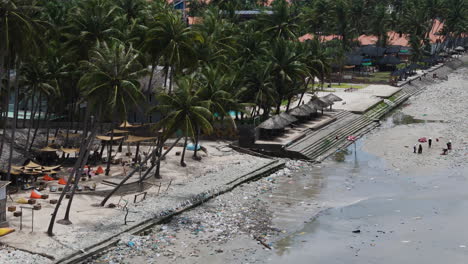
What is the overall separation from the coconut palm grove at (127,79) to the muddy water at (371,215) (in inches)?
343

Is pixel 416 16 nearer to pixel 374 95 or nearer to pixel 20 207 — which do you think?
pixel 374 95

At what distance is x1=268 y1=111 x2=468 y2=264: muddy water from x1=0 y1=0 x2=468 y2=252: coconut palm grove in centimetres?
871

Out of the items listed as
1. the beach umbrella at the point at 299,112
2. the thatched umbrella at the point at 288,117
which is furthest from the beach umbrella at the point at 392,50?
the thatched umbrella at the point at 288,117

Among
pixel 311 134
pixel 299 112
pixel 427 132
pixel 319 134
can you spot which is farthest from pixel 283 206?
pixel 427 132

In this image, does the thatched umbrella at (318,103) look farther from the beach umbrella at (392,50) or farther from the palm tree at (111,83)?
the beach umbrella at (392,50)

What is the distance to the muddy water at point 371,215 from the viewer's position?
36.3 metres

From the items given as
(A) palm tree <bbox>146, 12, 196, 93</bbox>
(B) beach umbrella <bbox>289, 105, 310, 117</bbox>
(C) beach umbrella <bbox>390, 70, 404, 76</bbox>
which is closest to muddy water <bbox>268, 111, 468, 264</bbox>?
(B) beach umbrella <bbox>289, 105, 310, 117</bbox>

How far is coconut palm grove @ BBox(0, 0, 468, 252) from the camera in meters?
40.5

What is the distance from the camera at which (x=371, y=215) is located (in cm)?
4312

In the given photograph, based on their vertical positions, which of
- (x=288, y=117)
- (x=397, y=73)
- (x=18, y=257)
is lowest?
(x=18, y=257)

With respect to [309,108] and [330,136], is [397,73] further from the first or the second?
[330,136]

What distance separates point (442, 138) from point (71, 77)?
129 feet

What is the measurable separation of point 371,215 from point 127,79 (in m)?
18.3

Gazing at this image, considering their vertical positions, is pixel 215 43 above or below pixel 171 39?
above
